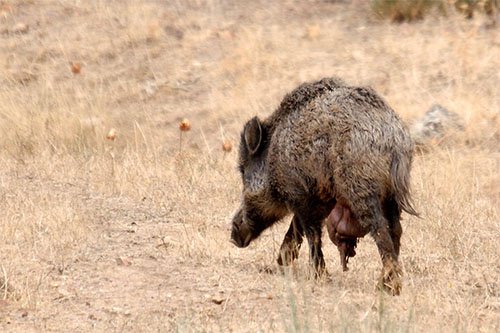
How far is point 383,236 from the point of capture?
26.0ft

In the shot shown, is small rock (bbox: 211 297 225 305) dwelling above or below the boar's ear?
below

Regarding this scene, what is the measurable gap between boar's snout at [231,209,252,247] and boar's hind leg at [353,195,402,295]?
1498 millimetres

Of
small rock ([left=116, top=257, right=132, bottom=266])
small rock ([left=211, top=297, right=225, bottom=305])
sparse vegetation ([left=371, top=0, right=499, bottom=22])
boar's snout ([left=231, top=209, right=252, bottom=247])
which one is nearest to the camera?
small rock ([left=211, top=297, right=225, bottom=305])

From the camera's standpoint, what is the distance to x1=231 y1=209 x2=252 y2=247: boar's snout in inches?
363

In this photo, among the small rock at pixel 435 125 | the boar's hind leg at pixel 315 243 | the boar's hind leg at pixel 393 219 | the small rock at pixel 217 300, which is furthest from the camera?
the small rock at pixel 435 125

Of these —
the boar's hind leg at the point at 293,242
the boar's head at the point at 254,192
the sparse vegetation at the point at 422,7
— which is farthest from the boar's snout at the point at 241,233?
the sparse vegetation at the point at 422,7

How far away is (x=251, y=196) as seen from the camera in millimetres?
9102

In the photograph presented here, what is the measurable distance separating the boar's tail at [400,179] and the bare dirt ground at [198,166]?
0.58m

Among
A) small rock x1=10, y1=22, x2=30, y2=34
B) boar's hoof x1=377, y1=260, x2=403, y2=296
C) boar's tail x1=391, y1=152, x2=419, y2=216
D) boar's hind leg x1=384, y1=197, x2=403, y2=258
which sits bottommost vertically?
small rock x1=10, y1=22, x2=30, y2=34

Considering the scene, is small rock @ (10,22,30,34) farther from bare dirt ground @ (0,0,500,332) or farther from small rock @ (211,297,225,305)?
small rock @ (211,297,225,305)

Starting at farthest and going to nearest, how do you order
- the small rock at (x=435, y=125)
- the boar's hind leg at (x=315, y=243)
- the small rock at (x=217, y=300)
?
1. the small rock at (x=435, y=125)
2. the boar's hind leg at (x=315, y=243)
3. the small rock at (x=217, y=300)

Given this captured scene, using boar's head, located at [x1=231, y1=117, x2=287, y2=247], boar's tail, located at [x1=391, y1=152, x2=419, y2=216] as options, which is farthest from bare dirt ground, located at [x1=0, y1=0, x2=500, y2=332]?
boar's tail, located at [x1=391, y1=152, x2=419, y2=216]

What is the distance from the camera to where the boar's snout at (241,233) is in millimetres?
9227

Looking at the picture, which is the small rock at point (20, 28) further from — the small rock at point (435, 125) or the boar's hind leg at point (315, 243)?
the boar's hind leg at point (315, 243)
